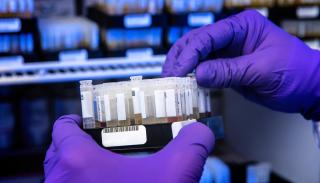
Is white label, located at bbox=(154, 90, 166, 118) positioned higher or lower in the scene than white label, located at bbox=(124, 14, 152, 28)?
lower

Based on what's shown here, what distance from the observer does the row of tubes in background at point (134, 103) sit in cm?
64

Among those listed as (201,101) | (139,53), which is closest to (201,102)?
(201,101)

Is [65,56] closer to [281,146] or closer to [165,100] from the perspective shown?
[165,100]

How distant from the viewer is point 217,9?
1064 mm

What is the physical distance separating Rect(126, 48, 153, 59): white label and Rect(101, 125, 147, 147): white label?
0.45 m

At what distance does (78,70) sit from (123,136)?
47cm

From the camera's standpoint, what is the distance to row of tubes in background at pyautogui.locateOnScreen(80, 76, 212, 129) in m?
0.64

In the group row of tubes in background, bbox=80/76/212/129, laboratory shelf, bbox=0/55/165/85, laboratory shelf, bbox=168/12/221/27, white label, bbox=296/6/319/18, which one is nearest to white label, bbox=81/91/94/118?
row of tubes in background, bbox=80/76/212/129

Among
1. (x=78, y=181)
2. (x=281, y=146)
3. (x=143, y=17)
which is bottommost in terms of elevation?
(x=281, y=146)

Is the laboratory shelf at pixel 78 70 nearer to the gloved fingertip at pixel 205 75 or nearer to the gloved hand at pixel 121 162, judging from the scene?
the gloved fingertip at pixel 205 75

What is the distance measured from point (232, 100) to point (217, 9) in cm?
42

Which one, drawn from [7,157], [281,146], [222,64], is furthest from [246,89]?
[7,157]

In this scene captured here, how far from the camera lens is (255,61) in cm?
79

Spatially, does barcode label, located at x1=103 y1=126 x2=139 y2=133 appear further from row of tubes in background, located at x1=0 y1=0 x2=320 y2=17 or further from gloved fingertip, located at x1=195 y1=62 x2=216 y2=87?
row of tubes in background, located at x1=0 y1=0 x2=320 y2=17
